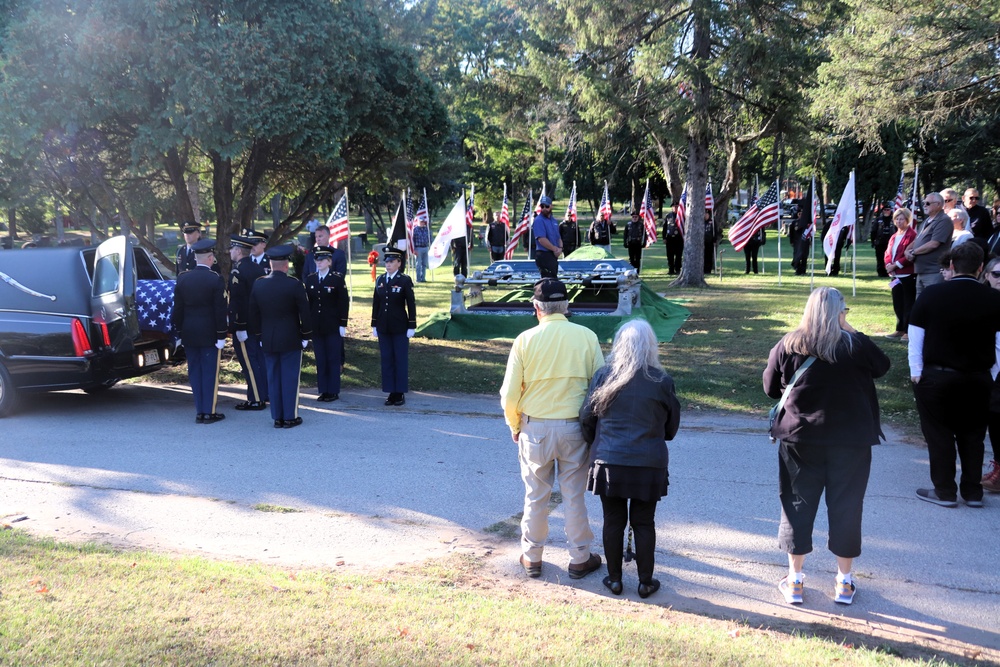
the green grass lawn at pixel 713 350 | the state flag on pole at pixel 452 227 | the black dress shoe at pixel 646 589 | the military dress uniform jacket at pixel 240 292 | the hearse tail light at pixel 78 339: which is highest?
the state flag on pole at pixel 452 227

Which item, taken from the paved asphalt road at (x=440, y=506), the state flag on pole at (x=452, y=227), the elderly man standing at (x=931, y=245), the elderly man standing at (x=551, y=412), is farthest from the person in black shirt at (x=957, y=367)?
the state flag on pole at (x=452, y=227)

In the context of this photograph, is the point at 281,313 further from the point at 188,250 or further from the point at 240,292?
the point at 188,250

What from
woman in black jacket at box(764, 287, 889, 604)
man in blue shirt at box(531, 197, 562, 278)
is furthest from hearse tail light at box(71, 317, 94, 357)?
man in blue shirt at box(531, 197, 562, 278)

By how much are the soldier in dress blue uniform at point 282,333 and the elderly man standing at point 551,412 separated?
441 centimetres

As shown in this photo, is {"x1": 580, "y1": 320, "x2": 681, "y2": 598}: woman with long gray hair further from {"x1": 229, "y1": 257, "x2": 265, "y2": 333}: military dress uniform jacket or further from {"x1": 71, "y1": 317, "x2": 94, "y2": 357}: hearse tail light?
{"x1": 71, "y1": 317, "x2": 94, "y2": 357}: hearse tail light

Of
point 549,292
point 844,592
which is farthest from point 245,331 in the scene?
point 844,592

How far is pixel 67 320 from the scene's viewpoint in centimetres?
932

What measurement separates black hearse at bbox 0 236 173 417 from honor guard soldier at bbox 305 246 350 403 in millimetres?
1936

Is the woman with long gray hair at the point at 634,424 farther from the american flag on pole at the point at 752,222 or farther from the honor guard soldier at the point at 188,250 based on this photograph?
the american flag on pole at the point at 752,222

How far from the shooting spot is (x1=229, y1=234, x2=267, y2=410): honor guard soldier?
9.93 m

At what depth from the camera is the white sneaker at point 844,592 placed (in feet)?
15.8

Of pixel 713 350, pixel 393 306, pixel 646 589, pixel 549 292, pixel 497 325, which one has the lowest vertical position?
pixel 646 589

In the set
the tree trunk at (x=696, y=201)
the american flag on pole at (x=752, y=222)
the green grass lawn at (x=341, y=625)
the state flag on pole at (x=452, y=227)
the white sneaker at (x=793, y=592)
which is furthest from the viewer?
the american flag on pole at (x=752, y=222)

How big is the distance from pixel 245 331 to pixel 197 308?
0.65 m
